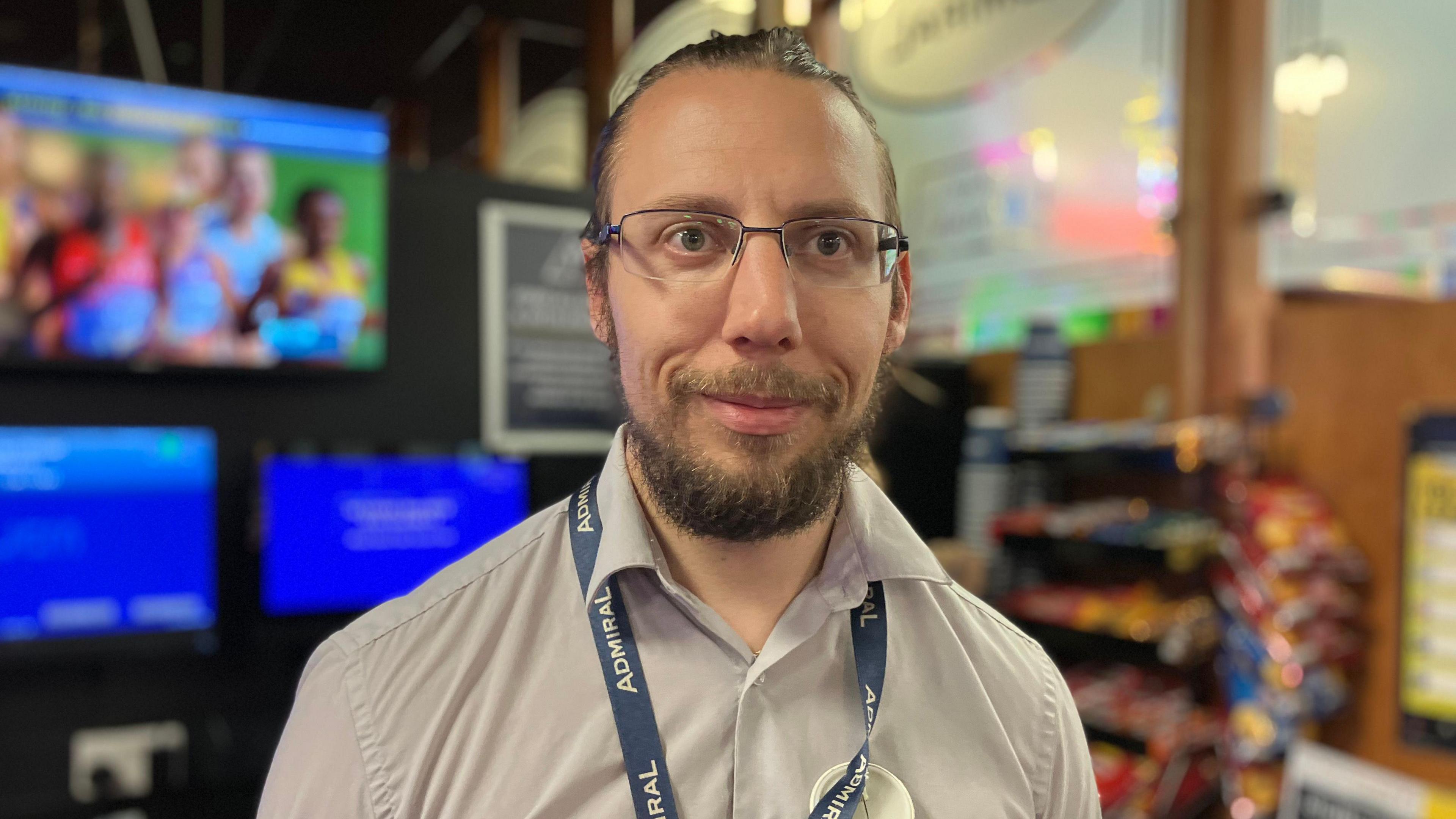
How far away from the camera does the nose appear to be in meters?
0.79

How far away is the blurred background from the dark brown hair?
1.33 meters

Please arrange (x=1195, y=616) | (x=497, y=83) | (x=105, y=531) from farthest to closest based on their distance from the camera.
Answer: (x=497, y=83) → (x=1195, y=616) → (x=105, y=531)

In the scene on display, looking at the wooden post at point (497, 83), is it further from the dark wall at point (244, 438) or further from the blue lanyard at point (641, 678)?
the blue lanyard at point (641, 678)

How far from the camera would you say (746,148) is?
820 mm

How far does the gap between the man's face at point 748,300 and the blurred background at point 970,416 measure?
139 centimetres

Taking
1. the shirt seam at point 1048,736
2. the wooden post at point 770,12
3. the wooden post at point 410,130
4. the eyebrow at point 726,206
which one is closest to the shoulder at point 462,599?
the eyebrow at point 726,206

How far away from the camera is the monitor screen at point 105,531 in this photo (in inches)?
79.7

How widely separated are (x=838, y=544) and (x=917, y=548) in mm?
82

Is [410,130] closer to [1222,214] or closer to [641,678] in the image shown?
[1222,214]

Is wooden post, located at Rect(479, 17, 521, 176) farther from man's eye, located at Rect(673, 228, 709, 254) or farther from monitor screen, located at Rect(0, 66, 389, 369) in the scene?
man's eye, located at Rect(673, 228, 709, 254)

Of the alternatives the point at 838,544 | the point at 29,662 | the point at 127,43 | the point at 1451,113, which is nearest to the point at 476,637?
the point at 838,544

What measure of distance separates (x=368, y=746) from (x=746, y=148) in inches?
24.0

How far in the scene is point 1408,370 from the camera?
222cm

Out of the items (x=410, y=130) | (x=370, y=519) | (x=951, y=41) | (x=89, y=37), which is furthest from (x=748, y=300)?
(x=410, y=130)
